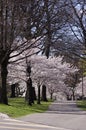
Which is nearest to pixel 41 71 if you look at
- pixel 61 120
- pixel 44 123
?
pixel 61 120

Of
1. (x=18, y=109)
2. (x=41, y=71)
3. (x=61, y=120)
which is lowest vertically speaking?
(x=61, y=120)

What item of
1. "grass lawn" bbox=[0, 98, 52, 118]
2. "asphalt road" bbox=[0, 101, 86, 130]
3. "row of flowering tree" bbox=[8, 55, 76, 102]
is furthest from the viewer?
"row of flowering tree" bbox=[8, 55, 76, 102]

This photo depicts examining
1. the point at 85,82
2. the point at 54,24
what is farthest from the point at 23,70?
the point at 85,82

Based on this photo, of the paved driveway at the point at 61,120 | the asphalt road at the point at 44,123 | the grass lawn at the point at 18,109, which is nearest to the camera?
the asphalt road at the point at 44,123

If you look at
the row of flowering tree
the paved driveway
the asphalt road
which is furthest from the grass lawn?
the row of flowering tree

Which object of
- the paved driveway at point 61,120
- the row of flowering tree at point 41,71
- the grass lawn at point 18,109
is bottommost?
the paved driveway at point 61,120

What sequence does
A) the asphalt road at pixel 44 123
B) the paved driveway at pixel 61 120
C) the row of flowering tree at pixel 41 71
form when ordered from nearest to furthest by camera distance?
1. the asphalt road at pixel 44 123
2. the paved driveway at pixel 61 120
3. the row of flowering tree at pixel 41 71

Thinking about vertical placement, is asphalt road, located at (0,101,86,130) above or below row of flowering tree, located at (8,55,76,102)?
below

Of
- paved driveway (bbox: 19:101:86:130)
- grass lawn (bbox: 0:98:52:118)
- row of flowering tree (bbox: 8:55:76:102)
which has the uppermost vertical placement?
row of flowering tree (bbox: 8:55:76:102)

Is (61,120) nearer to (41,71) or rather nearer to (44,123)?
(44,123)

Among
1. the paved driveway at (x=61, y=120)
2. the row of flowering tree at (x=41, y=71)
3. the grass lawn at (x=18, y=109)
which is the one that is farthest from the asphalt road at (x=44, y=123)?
the row of flowering tree at (x=41, y=71)

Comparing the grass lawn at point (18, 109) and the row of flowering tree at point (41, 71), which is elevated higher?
the row of flowering tree at point (41, 71)

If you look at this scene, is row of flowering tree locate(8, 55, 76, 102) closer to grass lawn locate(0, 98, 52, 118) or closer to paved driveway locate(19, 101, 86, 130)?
grass lawn locate(0, 98, 52, 118)

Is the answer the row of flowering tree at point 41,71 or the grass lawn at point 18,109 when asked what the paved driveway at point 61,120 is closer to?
the grass lawn at point 18,109
